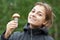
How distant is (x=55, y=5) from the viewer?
8.01 m

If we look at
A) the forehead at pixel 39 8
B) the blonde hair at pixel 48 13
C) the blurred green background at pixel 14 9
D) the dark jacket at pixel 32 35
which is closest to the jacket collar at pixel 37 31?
the dark jacket at pixel 32 35

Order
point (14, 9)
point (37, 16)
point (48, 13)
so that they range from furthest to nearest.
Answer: point (14, 9) < point (48, 13) < point (37, 16)

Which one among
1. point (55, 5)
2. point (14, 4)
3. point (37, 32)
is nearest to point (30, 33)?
point (37, 32)

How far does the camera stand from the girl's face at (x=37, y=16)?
364 centimetres

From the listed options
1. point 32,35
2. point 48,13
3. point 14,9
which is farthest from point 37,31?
point 14,9

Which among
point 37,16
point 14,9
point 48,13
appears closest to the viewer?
point 37,16

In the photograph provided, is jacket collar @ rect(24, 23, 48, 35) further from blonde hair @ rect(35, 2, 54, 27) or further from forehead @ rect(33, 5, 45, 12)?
forehead @ rect(33, 5, 45, 12)

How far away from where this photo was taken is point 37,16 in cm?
368

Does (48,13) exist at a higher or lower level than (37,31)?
higher

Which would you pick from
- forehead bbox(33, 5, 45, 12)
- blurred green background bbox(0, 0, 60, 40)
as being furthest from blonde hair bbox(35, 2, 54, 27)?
blurred green background bbox(0, 0, 60, 40)

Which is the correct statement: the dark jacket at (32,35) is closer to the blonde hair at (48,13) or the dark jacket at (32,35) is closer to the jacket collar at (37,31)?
the jacket collar at (37,31)

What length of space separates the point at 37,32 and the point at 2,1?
3887mm

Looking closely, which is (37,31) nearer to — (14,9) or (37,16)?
(37,16)

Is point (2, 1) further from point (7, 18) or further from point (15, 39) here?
point (15, 39)
